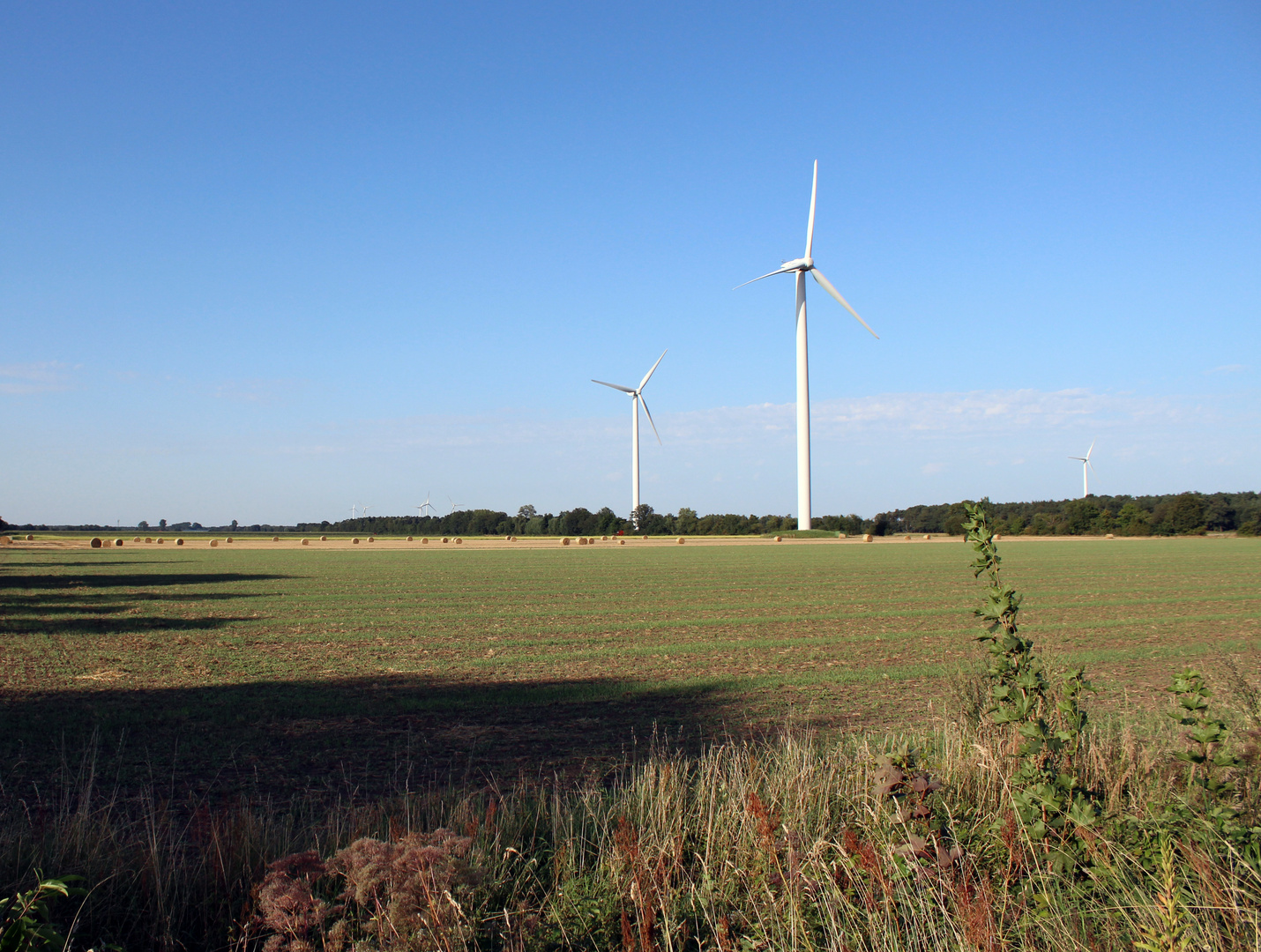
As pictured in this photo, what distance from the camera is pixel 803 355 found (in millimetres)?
83312

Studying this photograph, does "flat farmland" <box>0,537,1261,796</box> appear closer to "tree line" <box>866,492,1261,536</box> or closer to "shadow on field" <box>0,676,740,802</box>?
"shadow on field" <box>0,676,740,802</box>

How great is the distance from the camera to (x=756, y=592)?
105ft

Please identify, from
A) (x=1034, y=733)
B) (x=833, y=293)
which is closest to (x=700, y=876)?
(x=1034, y=733)

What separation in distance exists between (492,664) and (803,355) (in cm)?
7180

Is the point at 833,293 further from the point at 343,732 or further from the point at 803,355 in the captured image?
the point at 343,732

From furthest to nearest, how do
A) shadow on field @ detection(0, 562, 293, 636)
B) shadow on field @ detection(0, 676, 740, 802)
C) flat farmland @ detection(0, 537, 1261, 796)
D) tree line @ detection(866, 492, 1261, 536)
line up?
tree line @ detection(866, 492, 1261, 536) → shadow on field @ detection(0, 562, 293, 636) → flat farmland @ detection(0, 537, 1261, 796) → shadow on field @ detection(0, 676, 740, 802)

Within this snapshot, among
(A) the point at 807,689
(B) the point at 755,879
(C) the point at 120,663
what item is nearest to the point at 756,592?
(A) the point at 807,689

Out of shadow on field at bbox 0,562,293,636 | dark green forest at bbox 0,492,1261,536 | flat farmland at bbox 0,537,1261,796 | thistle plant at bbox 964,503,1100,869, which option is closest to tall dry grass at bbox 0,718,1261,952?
thistle plant at bbox 964,503,1100,869

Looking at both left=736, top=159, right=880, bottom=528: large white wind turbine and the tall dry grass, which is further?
left=736, top=159, right=880, bottom=528: large white wind turbine

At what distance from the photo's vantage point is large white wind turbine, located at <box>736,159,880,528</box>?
71.2 meters

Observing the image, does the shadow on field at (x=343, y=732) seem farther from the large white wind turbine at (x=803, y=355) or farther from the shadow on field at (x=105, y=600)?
the large white wind turbine at (x=803, y=355)

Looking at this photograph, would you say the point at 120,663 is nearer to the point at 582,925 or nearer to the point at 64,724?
the point at 64,724

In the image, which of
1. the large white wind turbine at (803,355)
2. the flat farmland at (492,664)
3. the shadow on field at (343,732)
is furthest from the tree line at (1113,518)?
the shadow on field at (343,732)

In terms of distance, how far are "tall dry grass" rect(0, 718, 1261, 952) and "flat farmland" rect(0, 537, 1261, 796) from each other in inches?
90.0
